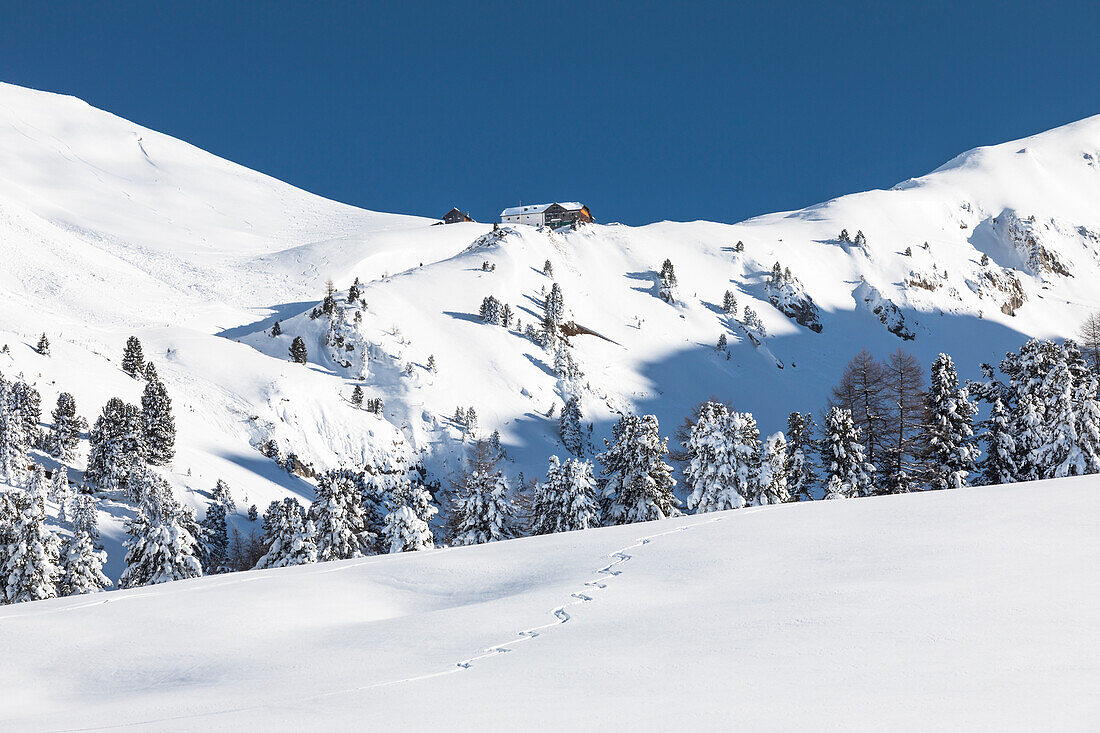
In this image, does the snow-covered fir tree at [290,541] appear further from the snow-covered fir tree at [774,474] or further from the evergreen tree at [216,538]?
the snow-covered fir tree at [774,474]

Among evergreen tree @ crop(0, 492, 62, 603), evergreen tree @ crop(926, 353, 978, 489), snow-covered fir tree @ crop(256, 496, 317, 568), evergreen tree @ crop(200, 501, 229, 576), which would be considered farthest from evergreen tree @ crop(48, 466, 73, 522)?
evergreen tree @ crop(926, 353, 978, 489)

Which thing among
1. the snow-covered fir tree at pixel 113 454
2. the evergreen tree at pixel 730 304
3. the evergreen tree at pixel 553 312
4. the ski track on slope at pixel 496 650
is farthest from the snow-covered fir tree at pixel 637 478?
the evergreen tree at pixel 730 304

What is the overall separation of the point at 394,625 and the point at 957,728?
700 cm

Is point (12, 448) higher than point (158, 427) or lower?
lower

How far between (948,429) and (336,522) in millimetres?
28217

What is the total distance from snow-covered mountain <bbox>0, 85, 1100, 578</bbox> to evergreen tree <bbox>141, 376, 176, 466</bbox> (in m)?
1.71

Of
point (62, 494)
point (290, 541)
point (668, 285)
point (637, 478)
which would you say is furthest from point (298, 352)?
point (668, 285)

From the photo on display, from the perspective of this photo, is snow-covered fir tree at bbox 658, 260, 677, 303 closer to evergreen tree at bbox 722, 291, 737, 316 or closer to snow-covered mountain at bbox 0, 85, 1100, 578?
snow-covered mountain at bbox 0, 85, 1100, 578

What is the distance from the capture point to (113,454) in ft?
156

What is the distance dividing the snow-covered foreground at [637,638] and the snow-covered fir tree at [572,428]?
65978mm

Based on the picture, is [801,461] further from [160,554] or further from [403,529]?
[160,554]

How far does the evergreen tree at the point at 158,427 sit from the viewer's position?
51.5 m

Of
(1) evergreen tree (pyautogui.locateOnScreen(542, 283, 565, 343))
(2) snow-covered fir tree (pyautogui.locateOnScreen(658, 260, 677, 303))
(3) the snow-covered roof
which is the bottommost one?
(1) evergreen tree (pyautogui.locateOnScreen(542, 283, 565, 343))

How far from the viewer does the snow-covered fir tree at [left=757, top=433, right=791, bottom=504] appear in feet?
110
